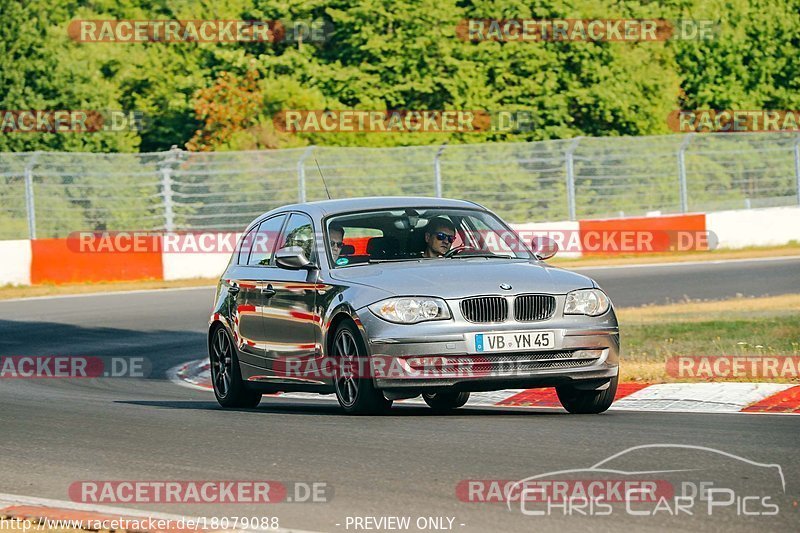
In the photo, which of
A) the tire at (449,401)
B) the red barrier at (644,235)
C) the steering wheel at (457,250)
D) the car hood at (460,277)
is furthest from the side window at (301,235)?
the red barrier at (644,235)

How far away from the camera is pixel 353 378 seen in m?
10.3

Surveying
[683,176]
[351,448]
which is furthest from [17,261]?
[351,448]

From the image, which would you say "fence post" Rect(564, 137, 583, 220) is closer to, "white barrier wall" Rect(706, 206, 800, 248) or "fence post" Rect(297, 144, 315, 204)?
"white barrier wall" Rect(706, 206, 800, 248)

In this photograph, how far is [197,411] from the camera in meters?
11.7

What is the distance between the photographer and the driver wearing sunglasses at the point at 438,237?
11.1 m

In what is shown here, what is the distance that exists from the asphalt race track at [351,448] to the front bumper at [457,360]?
274mm

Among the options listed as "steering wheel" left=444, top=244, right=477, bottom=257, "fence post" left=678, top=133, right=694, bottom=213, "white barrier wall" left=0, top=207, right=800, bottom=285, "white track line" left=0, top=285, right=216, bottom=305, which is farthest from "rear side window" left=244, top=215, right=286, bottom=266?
"fence post" left=678, top=133, right=694, bottom=213

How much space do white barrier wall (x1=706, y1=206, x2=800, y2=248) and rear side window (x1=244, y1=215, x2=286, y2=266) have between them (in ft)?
73.9

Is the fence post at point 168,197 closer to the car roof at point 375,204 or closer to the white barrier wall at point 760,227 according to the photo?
the white barrier wall at point 760,227

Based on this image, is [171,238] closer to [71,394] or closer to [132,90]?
[71,394]

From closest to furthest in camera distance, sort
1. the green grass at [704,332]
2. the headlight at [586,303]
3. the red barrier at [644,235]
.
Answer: the headlight at [586,303] → the green grass at [704,332] → the red barrier at [644,235]

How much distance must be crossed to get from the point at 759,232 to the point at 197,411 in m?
24.2

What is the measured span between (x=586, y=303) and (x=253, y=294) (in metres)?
2.93

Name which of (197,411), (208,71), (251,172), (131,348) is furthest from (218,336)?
(208,71)
